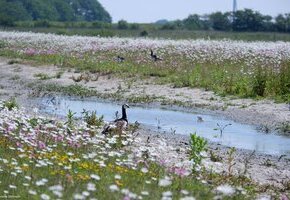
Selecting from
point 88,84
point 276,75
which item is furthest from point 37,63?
point 276,75

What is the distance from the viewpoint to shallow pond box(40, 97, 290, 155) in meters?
17.3

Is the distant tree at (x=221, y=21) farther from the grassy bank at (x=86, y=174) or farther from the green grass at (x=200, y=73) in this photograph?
the grassy bank at (x=86, y=174)

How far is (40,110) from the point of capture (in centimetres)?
2170

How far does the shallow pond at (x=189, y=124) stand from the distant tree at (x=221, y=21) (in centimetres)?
7768

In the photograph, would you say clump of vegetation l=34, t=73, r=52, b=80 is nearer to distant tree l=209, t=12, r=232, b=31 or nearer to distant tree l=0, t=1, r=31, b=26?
distant tree l=209, t=12, r=232, b=31

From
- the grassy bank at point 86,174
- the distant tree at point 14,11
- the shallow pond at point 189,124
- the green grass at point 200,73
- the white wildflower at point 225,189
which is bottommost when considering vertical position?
the shallow pond at point 189,124

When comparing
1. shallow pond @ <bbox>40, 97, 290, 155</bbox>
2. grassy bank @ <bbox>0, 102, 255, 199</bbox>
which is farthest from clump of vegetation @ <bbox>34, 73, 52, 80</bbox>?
grassy bank @ <bbox>0, 102, 255, 199</bbox>

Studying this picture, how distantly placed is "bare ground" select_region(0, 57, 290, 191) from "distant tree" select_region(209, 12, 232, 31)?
64.7m

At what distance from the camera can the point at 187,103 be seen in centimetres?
2497

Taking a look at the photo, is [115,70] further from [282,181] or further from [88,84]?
[282,181]

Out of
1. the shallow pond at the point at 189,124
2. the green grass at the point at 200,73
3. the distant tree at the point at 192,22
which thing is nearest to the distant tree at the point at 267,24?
the distant tree at the point at 192,22

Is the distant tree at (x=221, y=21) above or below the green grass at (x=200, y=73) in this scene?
above

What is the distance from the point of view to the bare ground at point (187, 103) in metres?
13.2

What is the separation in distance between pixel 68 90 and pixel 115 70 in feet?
18.8
